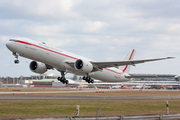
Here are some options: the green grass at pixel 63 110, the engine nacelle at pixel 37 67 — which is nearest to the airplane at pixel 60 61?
the engine nacelle at pixel 37 67

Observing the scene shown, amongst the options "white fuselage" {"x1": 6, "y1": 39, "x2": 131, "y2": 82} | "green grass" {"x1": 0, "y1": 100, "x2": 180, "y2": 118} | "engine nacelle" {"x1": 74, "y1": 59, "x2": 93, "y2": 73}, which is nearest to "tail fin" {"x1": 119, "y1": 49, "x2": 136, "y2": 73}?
"white fuselage" {"x1": 6, "y1": 39, "x2": 131, "y2": 82}

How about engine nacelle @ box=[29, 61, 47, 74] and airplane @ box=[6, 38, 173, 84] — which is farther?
engine nacelle @ box=[29, 61, 47, 74]

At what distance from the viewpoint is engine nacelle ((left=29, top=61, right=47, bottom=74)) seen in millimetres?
39625

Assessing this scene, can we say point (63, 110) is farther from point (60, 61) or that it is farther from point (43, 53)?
point (60, 61)

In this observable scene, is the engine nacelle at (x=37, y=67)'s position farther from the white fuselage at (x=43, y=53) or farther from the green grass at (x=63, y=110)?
the green grass at (x=63, y=110)

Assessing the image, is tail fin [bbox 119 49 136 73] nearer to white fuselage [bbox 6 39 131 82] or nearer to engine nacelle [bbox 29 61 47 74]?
white fuselage [bbox 6 39 131 82]

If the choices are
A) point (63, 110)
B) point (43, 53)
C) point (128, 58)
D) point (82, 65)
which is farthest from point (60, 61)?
point (128, 58)

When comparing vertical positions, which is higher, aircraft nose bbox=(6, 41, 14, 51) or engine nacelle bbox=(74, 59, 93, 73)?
aircraft nose bbox=(6, 41, 14, 51)

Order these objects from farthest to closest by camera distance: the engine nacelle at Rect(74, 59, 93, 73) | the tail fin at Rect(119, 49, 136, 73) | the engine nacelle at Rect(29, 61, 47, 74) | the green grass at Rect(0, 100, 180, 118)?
the tail fin at Rect(119, 49, 136, 73) < the engine nacelle at Rect(29, 61, 47, 74) < the engine nacelle at Rect(74, 59, 93, 73) < the green grass at Rect(0, 100, 180, 118)

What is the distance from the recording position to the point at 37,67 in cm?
3962

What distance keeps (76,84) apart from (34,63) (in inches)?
4081

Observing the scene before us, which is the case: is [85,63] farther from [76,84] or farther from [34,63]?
[76,84]

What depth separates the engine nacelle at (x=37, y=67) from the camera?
39625 mm

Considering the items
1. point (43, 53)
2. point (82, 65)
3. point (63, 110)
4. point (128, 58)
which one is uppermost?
point (128, 58)
